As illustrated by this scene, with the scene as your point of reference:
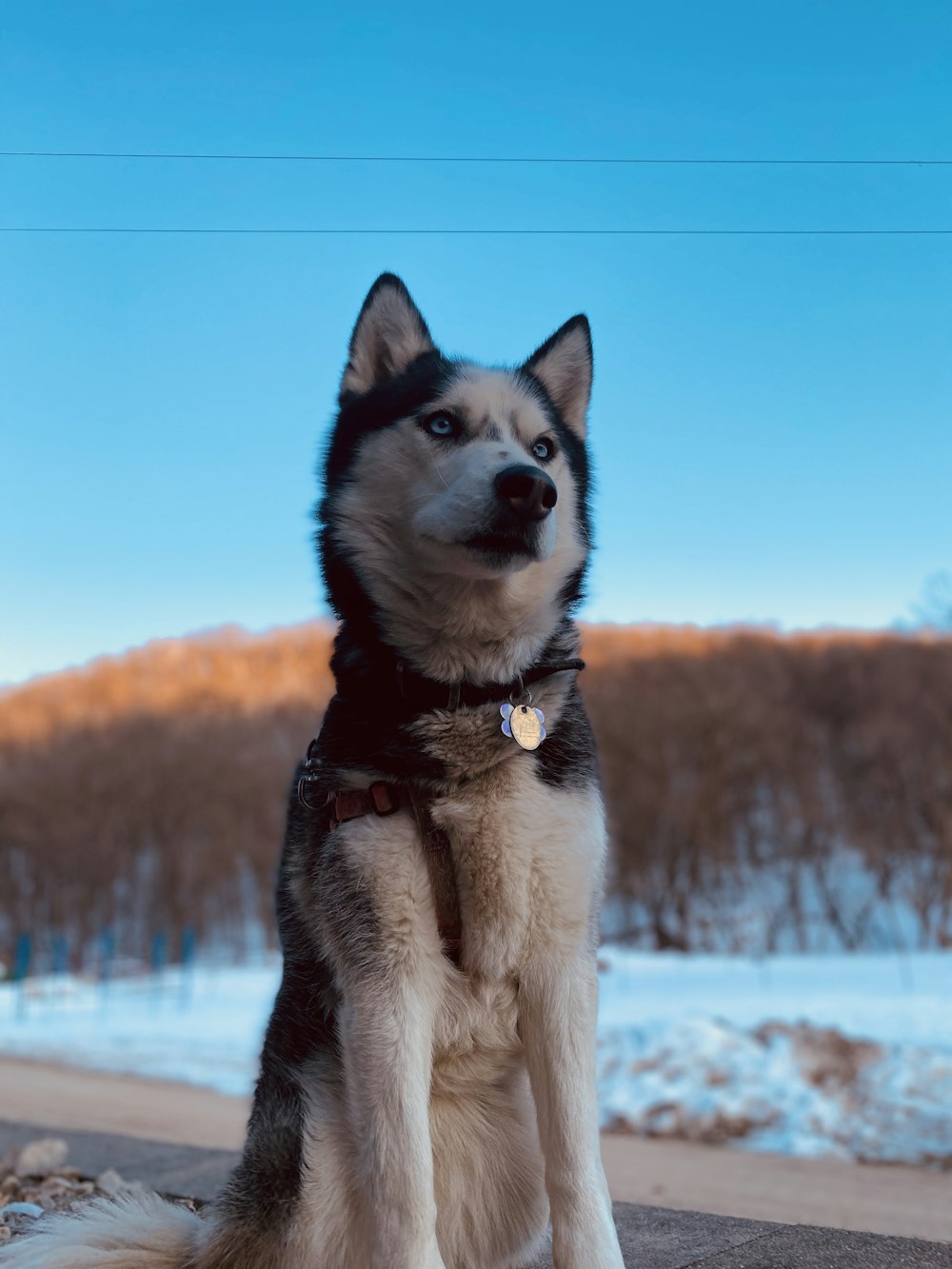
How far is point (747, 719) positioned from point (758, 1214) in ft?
58.4

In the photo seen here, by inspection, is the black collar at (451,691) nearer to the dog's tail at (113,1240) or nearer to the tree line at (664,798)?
the dog's tail at (113,1240)

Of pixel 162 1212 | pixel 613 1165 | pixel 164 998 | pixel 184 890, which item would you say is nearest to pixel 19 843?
pixel 184 890

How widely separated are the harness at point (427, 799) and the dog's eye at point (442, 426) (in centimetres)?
47

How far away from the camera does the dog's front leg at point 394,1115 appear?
1.94 m

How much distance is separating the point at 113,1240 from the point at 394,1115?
914 millimetres

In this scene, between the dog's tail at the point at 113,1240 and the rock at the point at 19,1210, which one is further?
the rock at the point at 19,1210

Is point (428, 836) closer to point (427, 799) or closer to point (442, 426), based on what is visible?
point (427, 799)

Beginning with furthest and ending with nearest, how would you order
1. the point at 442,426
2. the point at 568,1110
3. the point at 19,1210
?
the point at 19,1210 < the point at 442,426 < the point at 568,1110

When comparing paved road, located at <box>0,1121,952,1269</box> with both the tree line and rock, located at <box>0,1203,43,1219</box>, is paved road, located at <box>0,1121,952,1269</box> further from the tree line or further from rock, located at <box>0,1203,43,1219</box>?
the tree line

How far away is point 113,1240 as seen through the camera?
2.40 m

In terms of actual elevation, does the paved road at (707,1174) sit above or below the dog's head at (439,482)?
below

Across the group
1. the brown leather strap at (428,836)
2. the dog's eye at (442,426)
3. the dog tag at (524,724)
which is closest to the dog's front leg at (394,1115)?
the brown leather strap at (428,836)

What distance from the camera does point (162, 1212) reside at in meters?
2.48

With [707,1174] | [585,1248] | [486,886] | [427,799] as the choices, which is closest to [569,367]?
[427,799]
